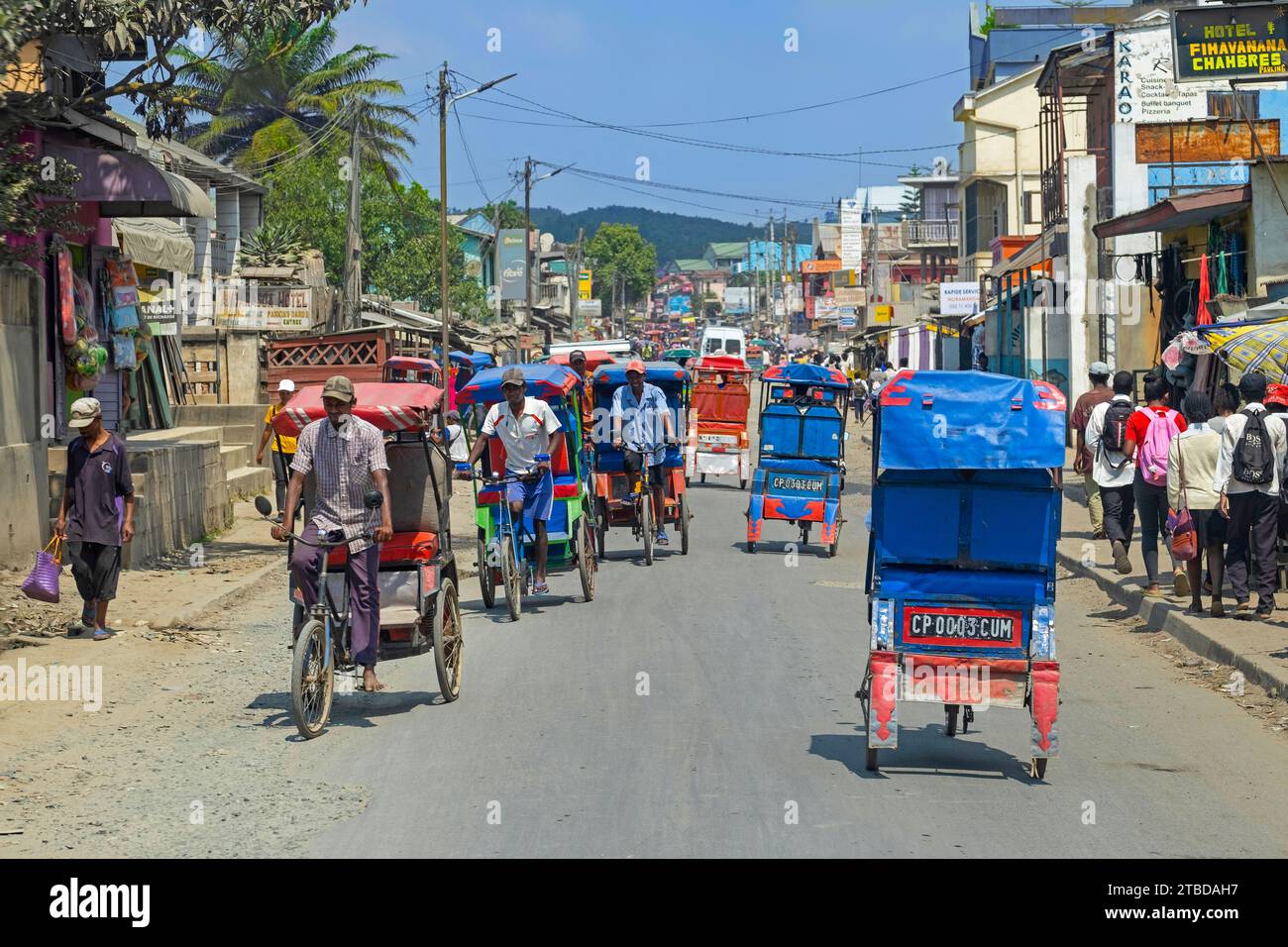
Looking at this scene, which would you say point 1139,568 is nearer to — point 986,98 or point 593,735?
point 593,735

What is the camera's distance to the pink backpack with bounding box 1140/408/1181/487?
13.7m

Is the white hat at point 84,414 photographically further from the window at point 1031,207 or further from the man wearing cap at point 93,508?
the window at point 1031,207

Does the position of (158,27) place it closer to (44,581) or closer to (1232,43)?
(44,581)

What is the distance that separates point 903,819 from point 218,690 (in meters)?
5.29

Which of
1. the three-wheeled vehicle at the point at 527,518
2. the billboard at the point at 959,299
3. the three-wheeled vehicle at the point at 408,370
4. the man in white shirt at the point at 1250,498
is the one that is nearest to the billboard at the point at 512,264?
the billboard at the point at 959,299

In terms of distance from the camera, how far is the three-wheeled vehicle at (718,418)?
24.0 m

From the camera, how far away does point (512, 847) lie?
6230 millimetres

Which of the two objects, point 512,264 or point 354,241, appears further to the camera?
point 512,264

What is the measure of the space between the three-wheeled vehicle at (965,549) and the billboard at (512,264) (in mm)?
61206

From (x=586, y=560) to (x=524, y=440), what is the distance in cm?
155

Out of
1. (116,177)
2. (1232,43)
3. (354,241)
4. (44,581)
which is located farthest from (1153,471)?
(354,241)

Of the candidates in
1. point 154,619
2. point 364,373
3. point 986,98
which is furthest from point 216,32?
point 986,98

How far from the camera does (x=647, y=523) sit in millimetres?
16203

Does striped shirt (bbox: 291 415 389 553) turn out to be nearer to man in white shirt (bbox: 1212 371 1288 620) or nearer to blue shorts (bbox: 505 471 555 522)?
blue shorts (bbox: 505 471 555 522)
